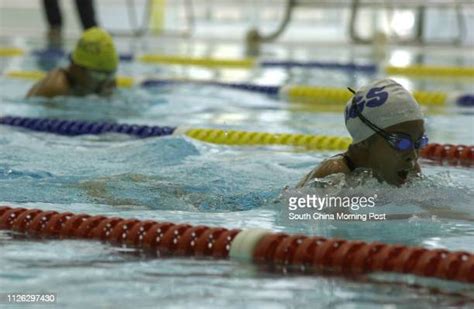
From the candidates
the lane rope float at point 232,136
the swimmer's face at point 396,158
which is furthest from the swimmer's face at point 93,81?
the swimmer's face at point 396,158

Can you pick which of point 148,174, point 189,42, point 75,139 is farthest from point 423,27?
point 148,174

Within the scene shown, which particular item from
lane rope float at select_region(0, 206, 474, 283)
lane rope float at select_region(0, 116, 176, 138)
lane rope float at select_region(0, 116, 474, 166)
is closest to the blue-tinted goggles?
lane rope float at select_region(0, 206, 474, 283)

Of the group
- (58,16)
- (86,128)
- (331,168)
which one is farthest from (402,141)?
(58,16)

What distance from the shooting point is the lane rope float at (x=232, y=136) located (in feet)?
18.4

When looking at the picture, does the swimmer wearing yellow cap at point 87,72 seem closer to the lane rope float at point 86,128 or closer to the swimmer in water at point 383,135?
the lane rope float at point 86,128

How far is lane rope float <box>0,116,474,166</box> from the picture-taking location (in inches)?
221

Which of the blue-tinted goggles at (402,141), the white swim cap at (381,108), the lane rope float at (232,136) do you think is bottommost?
the lane rope float at (232,136)

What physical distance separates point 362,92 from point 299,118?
3317 millimetres

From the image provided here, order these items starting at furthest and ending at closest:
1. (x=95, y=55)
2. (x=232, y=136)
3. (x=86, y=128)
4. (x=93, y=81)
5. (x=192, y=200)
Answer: (x=93, y=81)
(x=95, y=55)
(x=86, y=128)
(x=232, y=136)
(x=192, y=200)

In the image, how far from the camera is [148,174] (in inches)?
192

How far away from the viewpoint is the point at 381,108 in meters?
4.05

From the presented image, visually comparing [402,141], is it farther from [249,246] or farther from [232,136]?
[232,136]

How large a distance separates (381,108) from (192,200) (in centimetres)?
87

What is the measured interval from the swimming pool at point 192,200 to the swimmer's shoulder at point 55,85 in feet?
0.24
